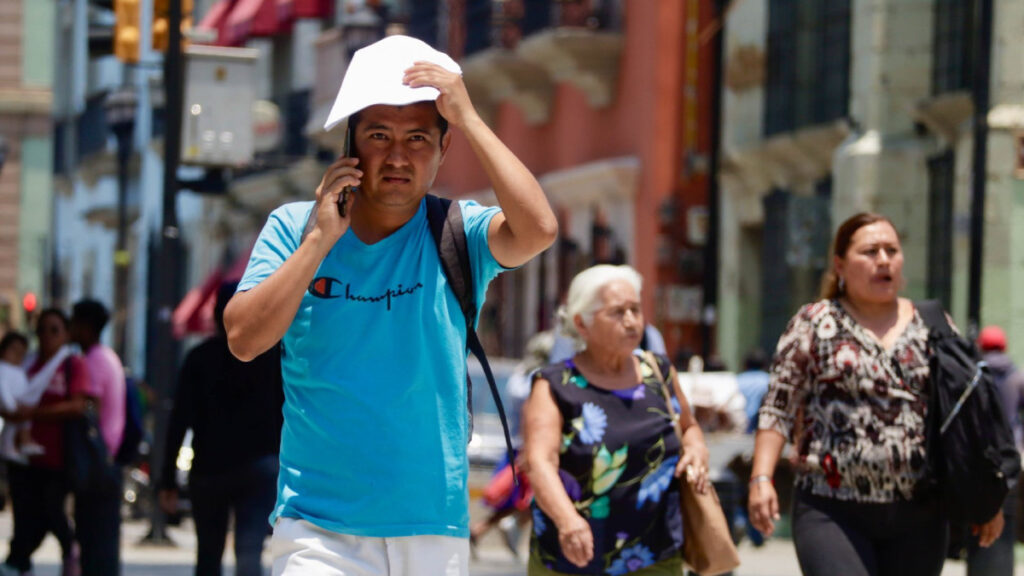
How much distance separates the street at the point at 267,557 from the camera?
14.7 m

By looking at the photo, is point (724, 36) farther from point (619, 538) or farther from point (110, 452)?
point (619, 538)

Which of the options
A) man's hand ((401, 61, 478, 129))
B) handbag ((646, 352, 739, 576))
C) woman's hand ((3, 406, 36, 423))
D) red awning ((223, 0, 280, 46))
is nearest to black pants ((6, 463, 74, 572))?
woman's hand ((3, 406, 36, 423))

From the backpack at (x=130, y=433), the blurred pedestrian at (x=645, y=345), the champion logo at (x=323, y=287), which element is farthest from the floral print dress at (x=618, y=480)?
the backpack at (x=130, y=433)

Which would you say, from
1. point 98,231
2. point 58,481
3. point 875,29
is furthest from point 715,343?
point 98,231

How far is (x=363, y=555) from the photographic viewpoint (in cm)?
486

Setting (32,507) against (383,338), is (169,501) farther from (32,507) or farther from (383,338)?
(383,338)

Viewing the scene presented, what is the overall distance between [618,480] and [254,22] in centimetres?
3153

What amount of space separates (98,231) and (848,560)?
48973mm

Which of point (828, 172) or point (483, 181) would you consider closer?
point (828, 172)

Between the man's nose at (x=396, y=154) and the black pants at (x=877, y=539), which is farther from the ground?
the man's nose at (x=396, y=154)

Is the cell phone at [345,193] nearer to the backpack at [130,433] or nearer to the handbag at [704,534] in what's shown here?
the handbag at [704,534]

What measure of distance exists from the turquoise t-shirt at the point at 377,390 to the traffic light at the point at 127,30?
1202 cm

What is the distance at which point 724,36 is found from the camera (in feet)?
87.9

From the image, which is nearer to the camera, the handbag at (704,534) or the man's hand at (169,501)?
the handbag at (704,534)
